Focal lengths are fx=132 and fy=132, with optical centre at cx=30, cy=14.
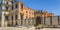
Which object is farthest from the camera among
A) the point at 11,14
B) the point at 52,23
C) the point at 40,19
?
the point at 11,14

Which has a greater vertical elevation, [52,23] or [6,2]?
[6,2]

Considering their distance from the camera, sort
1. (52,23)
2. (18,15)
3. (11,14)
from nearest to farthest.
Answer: (52,23) < (18,15) < (11,14)

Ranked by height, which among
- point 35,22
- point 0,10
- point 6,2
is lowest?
A: point 35,22

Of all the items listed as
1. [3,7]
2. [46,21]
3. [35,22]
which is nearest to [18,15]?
[3,7]

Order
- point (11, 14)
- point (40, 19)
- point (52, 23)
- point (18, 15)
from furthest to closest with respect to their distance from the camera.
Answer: point (11, 14)
point (18, 15)
point (40, 19)
point (52, 23)

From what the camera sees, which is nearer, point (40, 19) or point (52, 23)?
point (52, 23)

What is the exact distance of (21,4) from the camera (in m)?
44.6

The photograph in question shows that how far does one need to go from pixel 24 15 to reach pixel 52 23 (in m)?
22.6

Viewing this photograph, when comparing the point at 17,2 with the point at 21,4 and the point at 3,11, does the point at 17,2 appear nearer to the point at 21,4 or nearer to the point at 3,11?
the point at 21,4

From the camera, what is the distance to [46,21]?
2486 cm

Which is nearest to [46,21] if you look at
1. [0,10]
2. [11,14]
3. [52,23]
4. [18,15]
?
[52,23]

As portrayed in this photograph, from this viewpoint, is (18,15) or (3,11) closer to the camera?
(18,15)

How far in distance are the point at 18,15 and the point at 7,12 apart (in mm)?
5945

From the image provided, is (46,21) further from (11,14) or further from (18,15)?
(11,14)
